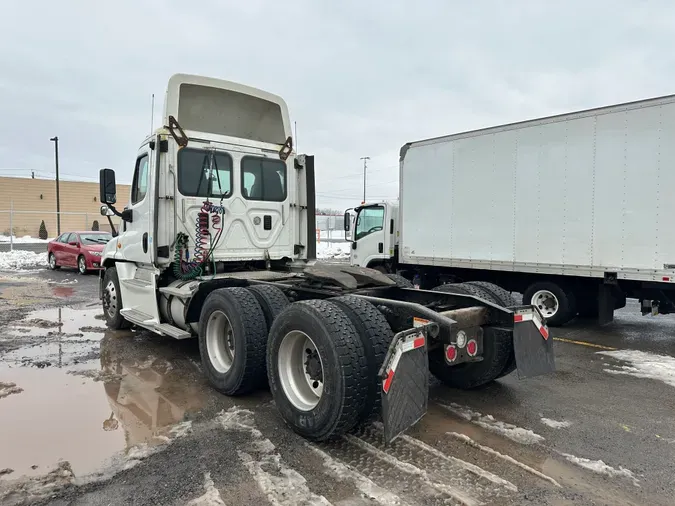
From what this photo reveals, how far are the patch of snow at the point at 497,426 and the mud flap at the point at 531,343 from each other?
435 mm

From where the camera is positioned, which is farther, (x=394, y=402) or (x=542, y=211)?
(x=542, y=211)

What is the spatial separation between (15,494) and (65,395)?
1.91m

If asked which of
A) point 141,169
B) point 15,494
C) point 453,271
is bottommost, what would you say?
point 15,494

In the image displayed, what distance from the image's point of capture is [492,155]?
8773 mm

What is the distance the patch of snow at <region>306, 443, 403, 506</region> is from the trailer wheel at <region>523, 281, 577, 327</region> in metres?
5.80

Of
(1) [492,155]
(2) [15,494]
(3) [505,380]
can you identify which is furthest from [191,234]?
(1) [492,155]

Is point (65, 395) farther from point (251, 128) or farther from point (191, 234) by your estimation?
point (251, 128)

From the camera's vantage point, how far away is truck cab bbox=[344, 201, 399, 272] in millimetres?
11180

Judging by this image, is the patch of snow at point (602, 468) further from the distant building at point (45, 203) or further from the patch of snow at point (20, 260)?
the distant building at point (45, 203)

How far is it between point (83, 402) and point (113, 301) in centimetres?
334

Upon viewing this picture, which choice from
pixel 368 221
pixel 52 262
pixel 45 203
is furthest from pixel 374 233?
pixel 45 203

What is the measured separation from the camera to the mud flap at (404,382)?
3.19 m

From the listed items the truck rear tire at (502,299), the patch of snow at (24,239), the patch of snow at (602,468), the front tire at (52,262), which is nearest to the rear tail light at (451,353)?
the truck rear tire at (502,299)

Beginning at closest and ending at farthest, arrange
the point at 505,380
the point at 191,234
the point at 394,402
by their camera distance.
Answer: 1. the point at 394,402
2. the point at 505,380
3. the point at 191,234
